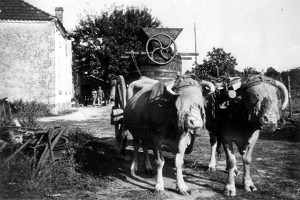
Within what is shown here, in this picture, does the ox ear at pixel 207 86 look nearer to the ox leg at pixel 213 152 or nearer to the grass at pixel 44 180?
the ox leg at pixel 213 152

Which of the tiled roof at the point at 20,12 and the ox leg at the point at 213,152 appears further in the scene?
the tiled roof at the point at 20,12

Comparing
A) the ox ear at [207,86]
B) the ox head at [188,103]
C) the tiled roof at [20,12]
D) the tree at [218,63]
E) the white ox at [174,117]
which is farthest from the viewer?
the tiled roof at [20,12]

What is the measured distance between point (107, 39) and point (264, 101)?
3548cm

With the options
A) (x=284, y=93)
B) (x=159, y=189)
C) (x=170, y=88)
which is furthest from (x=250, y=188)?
(x=170, y=88)

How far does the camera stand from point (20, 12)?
2016 cm

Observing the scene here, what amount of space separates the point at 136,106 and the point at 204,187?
2225mm

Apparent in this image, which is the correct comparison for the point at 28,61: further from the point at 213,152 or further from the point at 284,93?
the point at 284,93

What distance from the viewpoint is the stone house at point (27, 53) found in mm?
19766

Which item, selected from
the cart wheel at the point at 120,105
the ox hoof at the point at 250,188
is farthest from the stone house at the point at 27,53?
the ox hoof at the point at 250,188

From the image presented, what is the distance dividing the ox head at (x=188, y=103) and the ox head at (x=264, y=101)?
2.18ft

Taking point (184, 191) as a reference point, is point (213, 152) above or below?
above

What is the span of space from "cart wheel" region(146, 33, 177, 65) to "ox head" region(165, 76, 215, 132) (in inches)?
117

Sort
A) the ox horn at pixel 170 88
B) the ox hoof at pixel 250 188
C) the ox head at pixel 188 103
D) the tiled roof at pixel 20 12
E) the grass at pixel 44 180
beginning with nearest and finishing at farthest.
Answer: the ox head at pixel 188 103 < the ox horn at pixel 170 88 < the grass at pixel 44 180 < the ox hoof at pixel 250 188 < the tiled roof at pixel 20 12

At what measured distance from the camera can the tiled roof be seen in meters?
19.9
